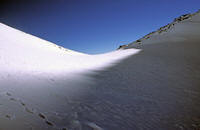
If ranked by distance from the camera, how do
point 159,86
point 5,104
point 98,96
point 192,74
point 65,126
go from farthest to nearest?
point 192,74
point 159,86
point 98,96
point 5,104
point 65,126

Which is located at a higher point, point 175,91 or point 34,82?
point 34,82

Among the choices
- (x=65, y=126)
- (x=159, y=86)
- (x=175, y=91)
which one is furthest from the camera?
(x=159, y=86)

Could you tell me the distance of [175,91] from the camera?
3.79ft

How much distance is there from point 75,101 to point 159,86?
92 centimetres

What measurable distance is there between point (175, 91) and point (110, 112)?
2.47 feet

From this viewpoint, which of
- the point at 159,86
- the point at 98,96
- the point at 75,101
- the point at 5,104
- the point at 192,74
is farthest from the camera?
the point at 192,74

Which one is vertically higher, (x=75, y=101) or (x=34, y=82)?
(x=34, y=82)

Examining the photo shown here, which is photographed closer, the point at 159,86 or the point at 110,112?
the point at 110,112

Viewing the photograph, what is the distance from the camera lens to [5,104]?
76 centimetres

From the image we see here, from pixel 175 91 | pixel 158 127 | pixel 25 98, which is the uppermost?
pixel 25 98

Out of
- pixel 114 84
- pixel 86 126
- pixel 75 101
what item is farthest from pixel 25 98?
pixel 114 84

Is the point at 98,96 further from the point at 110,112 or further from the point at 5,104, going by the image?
the point at 5,104

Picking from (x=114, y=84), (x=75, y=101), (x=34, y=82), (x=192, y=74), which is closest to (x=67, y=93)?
(x=75, y=101)

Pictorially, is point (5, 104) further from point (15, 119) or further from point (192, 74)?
point (192, 74)
